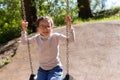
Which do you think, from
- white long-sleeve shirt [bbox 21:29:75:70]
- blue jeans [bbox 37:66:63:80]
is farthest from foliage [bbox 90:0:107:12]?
blue jeans [bbox 37:66:63:80]

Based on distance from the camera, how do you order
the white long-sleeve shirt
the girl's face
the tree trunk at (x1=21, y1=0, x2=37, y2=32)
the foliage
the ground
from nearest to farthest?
the girl's face, the white long-sleeve shirt, the ground, the tree trunk at (x1=21, y1=0, x2=37, y2=32), the foliage

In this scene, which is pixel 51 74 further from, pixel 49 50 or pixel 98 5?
pixel 98 5

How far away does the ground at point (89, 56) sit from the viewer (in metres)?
8.38

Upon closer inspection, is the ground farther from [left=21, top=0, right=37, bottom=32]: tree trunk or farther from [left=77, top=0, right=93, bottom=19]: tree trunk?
[left=77, top=0, right=93, bottom=19]: tree trunk

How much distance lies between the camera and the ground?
8.38 metres

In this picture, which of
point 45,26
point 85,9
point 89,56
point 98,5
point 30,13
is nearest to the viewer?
point 45,26

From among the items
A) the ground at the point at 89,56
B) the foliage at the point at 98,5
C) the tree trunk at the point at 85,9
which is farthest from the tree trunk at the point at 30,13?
the foliage at the point at 98,5

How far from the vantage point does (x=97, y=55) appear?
9211 mm

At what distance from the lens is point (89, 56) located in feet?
30.2

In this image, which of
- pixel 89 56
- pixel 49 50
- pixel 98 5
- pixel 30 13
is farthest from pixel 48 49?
pixel 98 5

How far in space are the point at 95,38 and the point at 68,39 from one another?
449cm

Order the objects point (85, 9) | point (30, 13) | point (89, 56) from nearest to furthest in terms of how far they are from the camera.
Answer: point (89, 56) < point (30, 13) < point (85, 9)

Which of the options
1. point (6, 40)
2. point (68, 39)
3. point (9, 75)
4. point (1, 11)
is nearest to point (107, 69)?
point (9, 75)

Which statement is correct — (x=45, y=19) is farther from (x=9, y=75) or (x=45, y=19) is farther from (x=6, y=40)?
(x=6, y=40)
